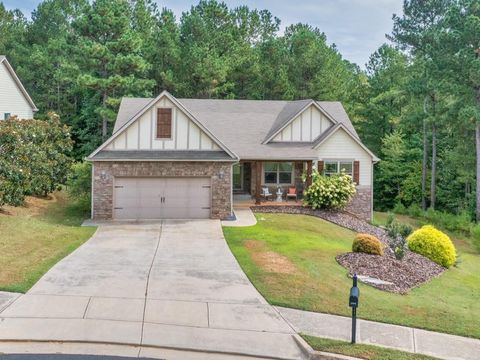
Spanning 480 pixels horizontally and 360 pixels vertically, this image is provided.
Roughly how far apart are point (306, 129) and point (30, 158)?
46.8 feet

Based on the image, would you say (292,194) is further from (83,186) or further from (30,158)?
(30,158)

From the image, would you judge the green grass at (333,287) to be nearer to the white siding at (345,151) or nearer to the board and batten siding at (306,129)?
the white siding at (345,151)

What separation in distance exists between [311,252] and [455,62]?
19.7m

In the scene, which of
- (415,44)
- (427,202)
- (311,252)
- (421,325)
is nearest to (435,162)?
(427,202)

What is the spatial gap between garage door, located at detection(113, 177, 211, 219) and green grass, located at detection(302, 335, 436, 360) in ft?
44.6

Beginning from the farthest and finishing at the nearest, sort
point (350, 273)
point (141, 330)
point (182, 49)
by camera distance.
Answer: point (182, 49), point (350, 273), point (141, 330)

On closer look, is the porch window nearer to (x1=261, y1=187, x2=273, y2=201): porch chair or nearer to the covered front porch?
the covered front porch

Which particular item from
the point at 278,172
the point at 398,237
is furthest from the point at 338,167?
the point at 398,237

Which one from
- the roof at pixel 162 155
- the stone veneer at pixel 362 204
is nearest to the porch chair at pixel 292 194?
the stone veneer at pixel 362 204

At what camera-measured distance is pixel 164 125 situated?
70.5 feet

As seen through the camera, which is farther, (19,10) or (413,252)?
(19,10)

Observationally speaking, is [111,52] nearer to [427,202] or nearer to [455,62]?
[455,62]

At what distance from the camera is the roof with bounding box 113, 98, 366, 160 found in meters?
25.5

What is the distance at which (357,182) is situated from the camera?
1037 inches
